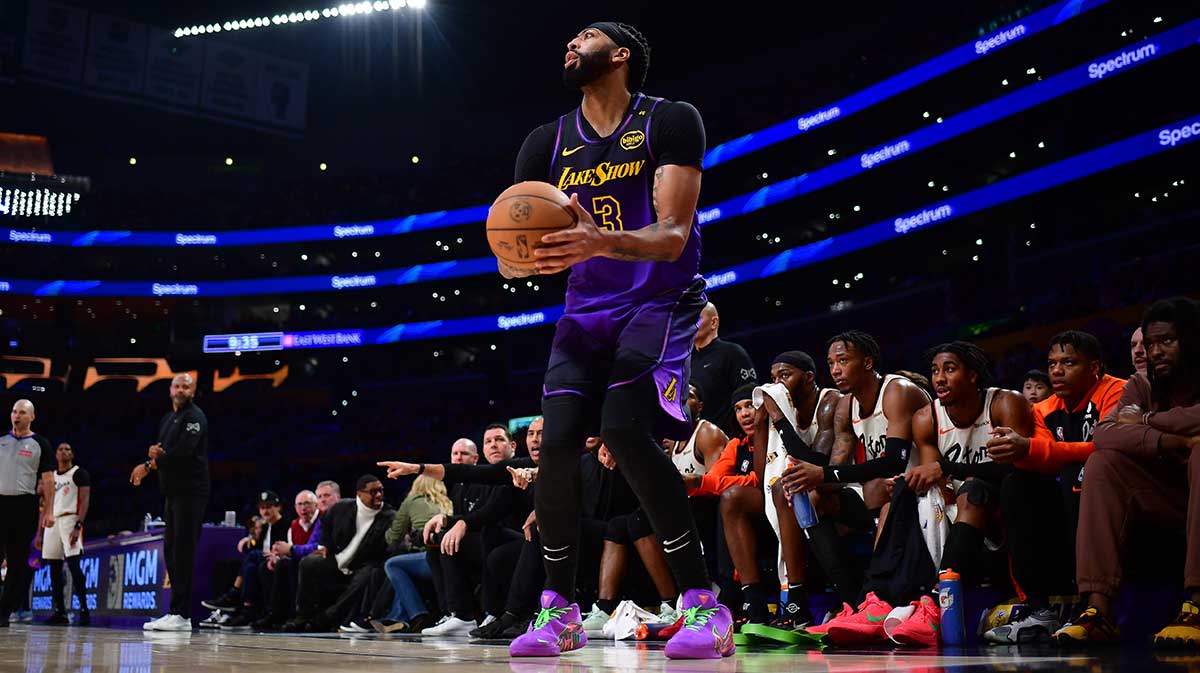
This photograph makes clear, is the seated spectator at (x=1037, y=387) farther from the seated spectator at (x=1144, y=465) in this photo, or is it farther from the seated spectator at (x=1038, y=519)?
the seated spectator at (x=1144, y=465)

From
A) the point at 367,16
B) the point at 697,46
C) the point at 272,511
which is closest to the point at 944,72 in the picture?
the point at 697,46

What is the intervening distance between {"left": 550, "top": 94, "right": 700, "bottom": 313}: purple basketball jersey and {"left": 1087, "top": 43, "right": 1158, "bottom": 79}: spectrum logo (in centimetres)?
1972

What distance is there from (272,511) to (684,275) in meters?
8.12

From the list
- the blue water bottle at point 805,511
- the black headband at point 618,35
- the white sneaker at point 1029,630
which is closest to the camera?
the black headband at point 618,35

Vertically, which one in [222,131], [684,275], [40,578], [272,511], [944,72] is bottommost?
[40,578]

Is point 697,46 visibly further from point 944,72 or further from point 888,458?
point 888,458

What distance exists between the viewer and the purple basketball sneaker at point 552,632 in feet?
10.2

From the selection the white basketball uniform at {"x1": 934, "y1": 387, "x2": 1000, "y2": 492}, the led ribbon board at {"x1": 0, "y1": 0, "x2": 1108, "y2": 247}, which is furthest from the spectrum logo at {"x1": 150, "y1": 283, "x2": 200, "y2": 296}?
the white basketball uniform at {"x1": 934, "y1": 387, "x2": 1000, "y2": 492}

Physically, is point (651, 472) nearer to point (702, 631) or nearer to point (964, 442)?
point (702, 631)

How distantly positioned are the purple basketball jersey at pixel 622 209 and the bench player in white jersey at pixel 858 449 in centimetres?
158

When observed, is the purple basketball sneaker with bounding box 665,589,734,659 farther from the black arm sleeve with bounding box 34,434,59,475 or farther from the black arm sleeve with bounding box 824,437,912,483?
the black arm sleeve with bounding box 34,434,59,475

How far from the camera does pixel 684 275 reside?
11.1 ft

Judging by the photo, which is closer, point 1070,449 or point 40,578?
point 1070,449

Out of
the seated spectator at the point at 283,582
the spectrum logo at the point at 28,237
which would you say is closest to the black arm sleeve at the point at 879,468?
the seated spectator at the point at 283,582
